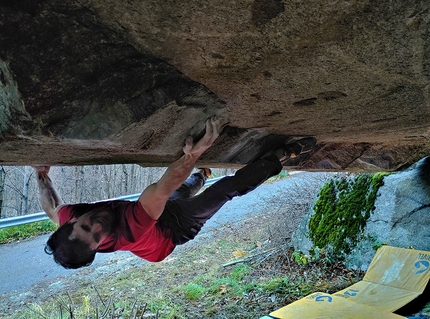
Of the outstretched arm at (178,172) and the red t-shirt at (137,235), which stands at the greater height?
the outstretched arm at (178,172)

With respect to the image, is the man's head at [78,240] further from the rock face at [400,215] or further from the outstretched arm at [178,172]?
the rock face at [400,215]

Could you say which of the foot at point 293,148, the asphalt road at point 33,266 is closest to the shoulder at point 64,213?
the foot at point 293,148

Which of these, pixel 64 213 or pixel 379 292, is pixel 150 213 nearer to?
pixel 64 213

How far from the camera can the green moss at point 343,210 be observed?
6105 mm

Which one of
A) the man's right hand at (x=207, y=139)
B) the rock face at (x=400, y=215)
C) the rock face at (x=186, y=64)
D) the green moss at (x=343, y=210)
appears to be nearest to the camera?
the rock face at (x=186, y=64)

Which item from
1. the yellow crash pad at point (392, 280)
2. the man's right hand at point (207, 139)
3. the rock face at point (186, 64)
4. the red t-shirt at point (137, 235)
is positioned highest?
the rock face at point (186, 64)

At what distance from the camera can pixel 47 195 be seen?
3.12 metres

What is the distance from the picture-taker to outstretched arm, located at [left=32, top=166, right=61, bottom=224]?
10.1 ft

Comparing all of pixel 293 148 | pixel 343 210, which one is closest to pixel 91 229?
pixel 293 148

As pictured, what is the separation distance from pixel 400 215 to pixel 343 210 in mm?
1127

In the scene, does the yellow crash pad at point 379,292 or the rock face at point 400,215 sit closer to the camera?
the yellow crash pad at point 379,292

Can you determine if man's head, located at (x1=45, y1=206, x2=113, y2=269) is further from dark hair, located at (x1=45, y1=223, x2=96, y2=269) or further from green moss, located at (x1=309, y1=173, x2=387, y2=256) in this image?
green moss, located at (x1=309, y1=173, x2=387, y2=256)

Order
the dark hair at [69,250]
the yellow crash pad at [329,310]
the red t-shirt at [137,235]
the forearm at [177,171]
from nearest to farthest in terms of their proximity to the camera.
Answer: the forearm at [177,171], the dark hair at [69,250], the red t-shirt at [137,235], the yellow crash pad at [329,310]

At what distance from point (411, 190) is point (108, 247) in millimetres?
4721
